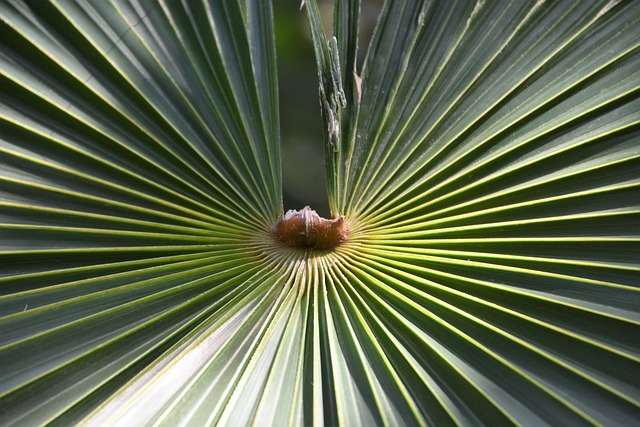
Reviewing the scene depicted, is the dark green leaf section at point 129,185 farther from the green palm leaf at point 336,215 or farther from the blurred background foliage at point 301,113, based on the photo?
the blurred background foliage at point 301,113

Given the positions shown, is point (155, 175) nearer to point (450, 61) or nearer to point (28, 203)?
point (28, 203)

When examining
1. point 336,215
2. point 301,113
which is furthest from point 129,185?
point 301,113

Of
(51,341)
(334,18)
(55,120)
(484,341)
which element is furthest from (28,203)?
(484,341)

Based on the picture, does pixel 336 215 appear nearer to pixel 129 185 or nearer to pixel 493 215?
pixel 493 215

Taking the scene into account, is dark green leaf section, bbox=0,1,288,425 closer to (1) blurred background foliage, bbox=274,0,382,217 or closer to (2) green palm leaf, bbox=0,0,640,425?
(2) green palm leaf, bbox=0,0,640,425

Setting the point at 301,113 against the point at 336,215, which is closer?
the point at 336,215

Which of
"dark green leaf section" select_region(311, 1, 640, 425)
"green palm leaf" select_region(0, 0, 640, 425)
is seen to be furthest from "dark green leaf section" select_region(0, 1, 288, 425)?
"dark green leaf section" select_region(311, 1, 640, 425)
